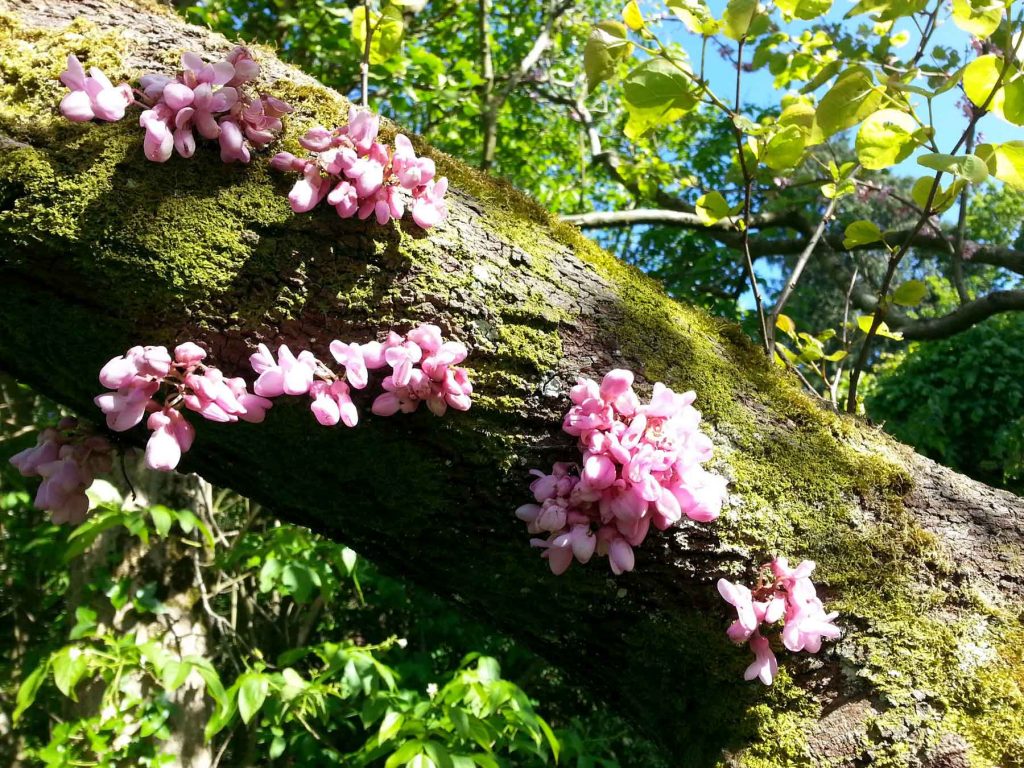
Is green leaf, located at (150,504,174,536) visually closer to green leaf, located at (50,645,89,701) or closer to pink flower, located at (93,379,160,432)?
green leaf, located at (50,645,89,701)

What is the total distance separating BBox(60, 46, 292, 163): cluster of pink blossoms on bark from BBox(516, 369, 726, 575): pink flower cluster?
2.23 feet

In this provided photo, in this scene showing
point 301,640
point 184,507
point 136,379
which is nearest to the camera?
point 136,379

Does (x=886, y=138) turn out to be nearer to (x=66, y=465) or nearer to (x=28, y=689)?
(x=66, y=465)

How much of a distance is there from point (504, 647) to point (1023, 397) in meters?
5.39

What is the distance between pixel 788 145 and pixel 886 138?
28 cm

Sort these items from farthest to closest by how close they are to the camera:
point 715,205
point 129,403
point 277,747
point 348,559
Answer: point 277,747 → point 348,559 → point 715,205 → point 129,403

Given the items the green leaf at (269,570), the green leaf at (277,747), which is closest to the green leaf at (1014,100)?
the green leaf at (269,570)

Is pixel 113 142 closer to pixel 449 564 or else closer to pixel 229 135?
pixel 229 135

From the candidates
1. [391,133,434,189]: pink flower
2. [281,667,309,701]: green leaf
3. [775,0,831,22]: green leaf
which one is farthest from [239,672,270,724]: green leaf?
[775,0,831,22]: green leaf

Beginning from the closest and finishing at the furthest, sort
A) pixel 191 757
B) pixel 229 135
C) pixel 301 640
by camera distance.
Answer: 1. pixel 229 135
2. pixel 191 757
3. pixel 301 640

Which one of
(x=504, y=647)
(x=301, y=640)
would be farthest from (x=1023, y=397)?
(x=301, y=640)

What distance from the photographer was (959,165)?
1022 mm

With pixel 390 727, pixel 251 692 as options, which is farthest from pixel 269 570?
pixel 390 727

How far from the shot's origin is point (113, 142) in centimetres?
112
